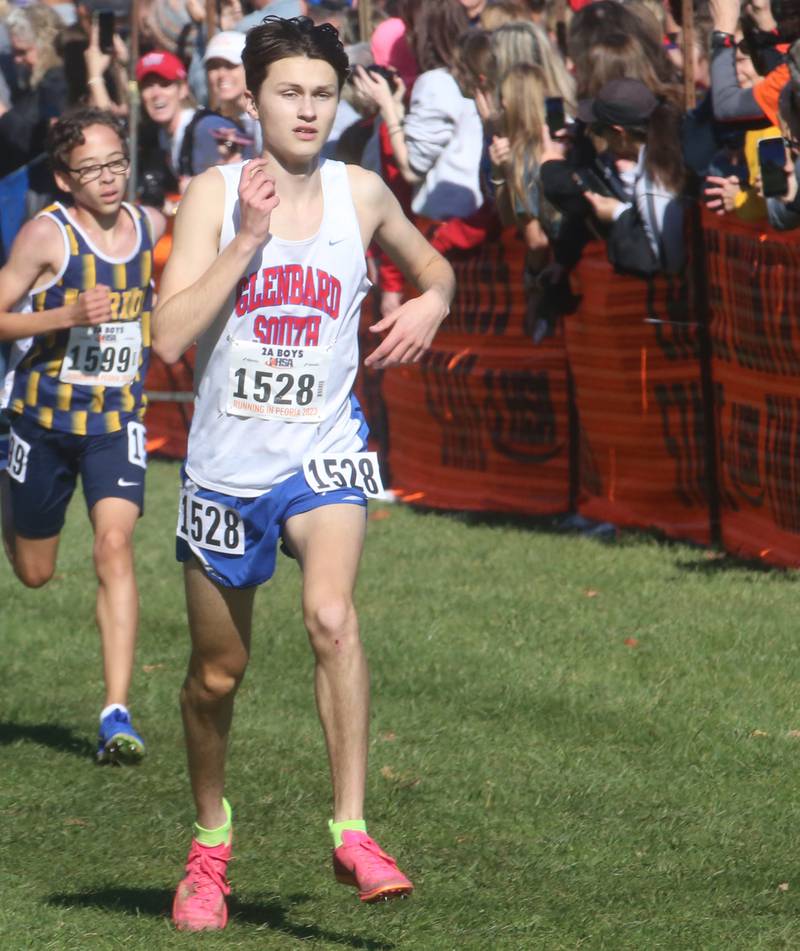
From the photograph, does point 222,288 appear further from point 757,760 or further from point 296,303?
point 757,760

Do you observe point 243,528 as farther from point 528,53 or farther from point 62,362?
point 528,53

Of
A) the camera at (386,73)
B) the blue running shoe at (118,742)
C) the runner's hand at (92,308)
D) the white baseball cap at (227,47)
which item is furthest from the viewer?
the white baseball cap at (227,47)

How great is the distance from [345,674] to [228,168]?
1.32 m

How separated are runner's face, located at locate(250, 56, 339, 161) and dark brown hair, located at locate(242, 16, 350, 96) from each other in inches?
0.8

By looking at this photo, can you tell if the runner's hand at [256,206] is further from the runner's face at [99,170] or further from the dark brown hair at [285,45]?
the runner's face at [99,170]

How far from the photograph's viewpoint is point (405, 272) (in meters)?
5.22

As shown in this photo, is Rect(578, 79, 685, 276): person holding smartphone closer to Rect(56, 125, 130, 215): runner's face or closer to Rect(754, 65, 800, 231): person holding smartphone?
Rect(754, 65, 800, 231): person holding smartphone

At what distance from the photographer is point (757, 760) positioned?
6.46m

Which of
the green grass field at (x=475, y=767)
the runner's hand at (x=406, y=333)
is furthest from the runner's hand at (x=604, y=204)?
the runner's hand at (x=406, y=333)

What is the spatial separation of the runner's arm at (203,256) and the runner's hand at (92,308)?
226cm

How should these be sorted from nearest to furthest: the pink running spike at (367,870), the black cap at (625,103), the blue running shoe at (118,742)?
1. the pink running spike at (367,870)
2. the blue running shoe at (118,742)
3. the black cap at (625,103)

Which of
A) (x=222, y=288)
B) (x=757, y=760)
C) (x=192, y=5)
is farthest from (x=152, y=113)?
(x=222, y=288)

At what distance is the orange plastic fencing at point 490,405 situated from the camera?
11430mm

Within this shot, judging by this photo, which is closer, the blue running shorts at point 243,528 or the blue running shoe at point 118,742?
the blue running shorts at point 243,528
